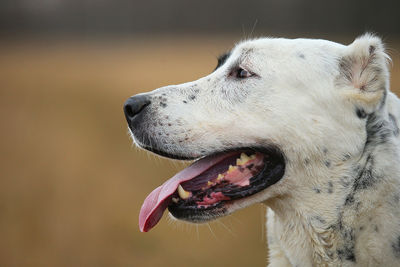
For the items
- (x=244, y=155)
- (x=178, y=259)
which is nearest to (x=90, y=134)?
(x=178, y=259)

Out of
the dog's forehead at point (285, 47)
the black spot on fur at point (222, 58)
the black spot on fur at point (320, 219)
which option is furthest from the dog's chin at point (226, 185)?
the black spot on fur at point (222, 58)

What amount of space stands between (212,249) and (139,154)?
9.92 feet

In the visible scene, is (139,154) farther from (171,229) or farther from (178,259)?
(178,259)

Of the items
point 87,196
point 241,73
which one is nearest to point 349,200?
point 241,73

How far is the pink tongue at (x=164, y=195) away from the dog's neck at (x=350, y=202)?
0.43m

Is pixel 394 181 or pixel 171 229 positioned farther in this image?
pixel 171 229

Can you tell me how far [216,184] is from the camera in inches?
110

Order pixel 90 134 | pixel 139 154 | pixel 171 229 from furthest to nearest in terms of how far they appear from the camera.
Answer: pixel 90 134
pixel 139 154
pixel 171 229

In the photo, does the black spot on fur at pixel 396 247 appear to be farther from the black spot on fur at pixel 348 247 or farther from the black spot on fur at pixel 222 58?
the black spot on fur at pixel 222 58

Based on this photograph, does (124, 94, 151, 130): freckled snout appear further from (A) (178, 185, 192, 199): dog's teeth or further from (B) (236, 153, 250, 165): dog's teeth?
(B) (236, 153, 250, 165): dog's teeth

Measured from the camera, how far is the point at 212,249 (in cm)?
638

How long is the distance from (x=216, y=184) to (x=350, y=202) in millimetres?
687

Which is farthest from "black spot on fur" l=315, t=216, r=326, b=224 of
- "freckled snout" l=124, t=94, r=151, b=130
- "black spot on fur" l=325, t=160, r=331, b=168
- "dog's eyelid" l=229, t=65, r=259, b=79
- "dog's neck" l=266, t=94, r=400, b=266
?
"freckled snout" l=124, t=94, r=151, b=130

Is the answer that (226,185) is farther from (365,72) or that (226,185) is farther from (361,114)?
(365,72)
